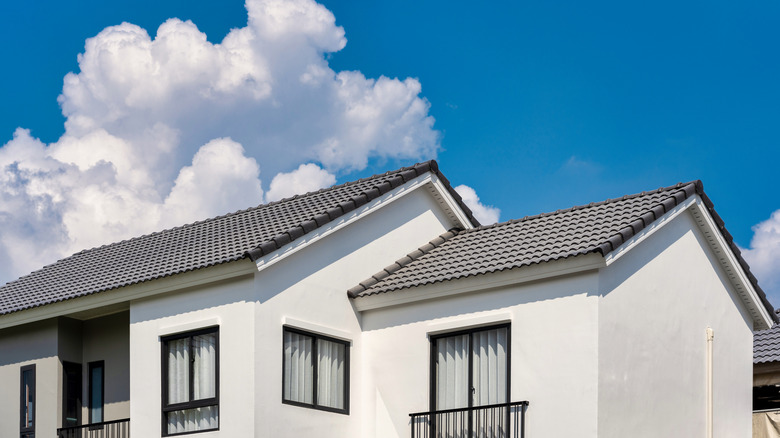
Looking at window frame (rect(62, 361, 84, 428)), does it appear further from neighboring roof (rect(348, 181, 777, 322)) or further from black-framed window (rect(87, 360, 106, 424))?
neighboring roof (rect(348, 181, 777, 322))

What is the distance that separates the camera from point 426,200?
22.8 m

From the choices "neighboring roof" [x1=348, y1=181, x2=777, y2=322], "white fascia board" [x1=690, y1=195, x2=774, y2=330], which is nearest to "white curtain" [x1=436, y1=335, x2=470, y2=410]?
"neighboring roof" [x1=348, y1=181, x2=777, y2=322]

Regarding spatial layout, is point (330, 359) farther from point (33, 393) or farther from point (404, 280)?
point (33, 393)

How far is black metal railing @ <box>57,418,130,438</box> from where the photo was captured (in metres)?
20.6

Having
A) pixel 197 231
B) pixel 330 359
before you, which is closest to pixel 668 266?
pixel 330 359

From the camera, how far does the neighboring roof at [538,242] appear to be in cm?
1844

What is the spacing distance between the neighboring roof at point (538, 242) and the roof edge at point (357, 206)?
1.19 m

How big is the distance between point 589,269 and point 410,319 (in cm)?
384

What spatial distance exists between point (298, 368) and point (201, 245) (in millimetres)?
3563

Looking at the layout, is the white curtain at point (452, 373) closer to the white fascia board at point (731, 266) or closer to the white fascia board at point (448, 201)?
the white fascia board at point (448, 201)

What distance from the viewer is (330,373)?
790 inches

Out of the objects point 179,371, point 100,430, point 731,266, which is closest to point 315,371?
point 179,371

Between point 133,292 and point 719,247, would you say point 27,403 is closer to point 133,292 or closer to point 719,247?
point 133,292

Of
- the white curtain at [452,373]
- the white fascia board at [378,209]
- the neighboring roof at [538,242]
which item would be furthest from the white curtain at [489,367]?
the white fascia board at [378,209]
